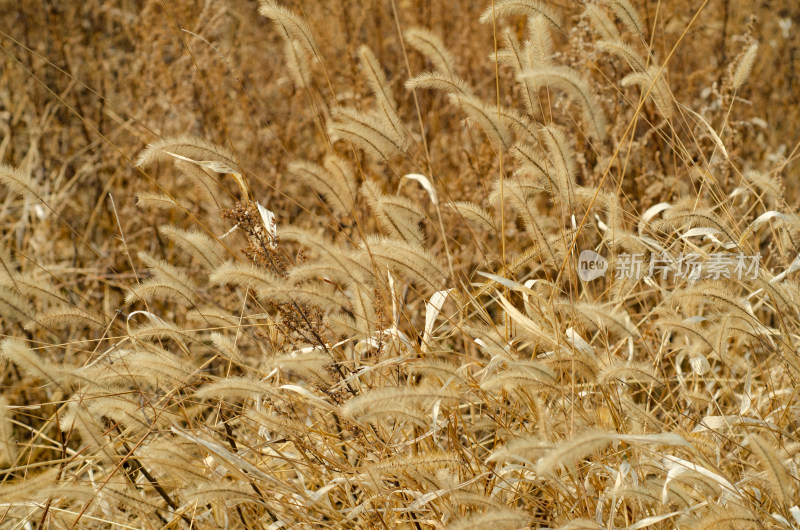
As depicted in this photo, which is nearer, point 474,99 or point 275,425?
point 275,425

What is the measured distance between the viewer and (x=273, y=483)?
5.11 ft

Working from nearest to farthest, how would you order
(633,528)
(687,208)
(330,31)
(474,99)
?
(633,528) < (474,99) < (687,208) < (330,31)

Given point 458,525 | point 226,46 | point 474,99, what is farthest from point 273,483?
point 226,46

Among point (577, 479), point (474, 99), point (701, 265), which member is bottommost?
point (577, 479)

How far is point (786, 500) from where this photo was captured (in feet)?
4.05

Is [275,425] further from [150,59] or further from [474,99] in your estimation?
[150,59]

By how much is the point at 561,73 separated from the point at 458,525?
1000 mm

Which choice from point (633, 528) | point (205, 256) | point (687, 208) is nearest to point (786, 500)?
point (633, 528)

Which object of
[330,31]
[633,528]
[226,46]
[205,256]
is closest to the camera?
[633,528]

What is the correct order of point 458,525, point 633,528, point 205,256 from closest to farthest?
point 458,525
point 633,528
point 205,256

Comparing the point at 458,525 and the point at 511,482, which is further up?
the point at 458,525

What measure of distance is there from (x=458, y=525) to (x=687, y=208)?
1179mm

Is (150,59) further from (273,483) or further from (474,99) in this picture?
(273,483)

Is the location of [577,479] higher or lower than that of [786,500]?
lower
